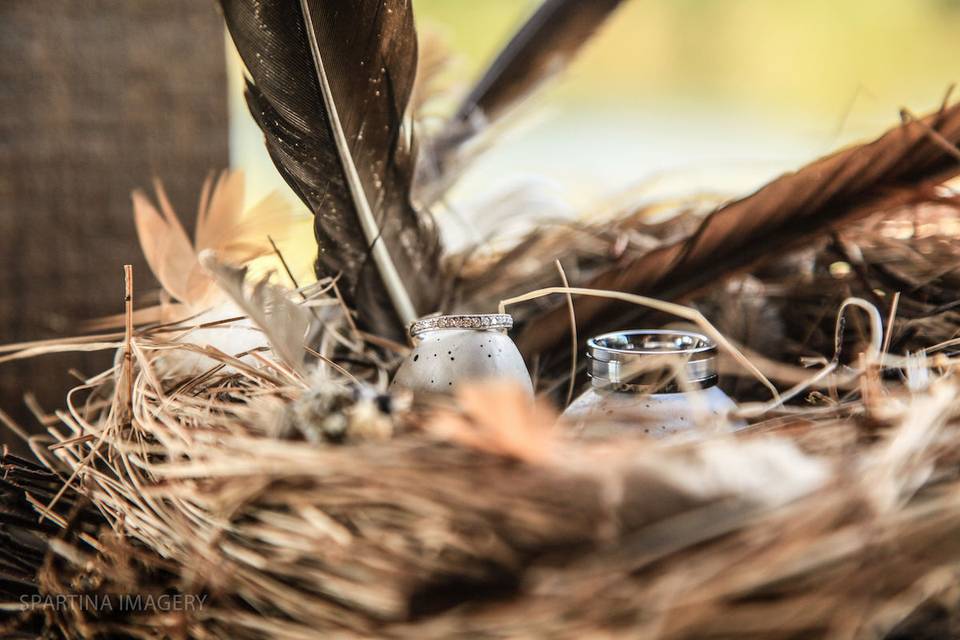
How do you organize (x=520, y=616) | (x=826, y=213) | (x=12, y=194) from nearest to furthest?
(x=520, y=616)
(x=826, y=213)
(x=12, y=194)

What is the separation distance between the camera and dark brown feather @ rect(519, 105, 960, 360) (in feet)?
2.04

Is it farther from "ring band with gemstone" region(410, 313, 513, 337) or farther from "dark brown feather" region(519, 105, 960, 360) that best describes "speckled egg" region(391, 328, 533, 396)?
"dark brown feather" region(519, 105, 960, 360)

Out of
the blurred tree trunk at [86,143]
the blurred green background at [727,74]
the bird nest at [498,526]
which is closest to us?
the bird nest at [498,526]

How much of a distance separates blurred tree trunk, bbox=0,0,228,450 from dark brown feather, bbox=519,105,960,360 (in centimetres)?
56

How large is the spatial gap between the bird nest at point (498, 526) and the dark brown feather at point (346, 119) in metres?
0.19

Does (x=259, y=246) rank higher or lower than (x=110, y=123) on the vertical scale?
lower

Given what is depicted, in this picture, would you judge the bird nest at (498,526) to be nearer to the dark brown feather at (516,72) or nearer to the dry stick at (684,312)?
the dry stick at (684,312)

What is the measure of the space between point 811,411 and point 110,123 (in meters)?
0.88

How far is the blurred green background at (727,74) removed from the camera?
192 cm

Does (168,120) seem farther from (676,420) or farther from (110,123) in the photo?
(676,420)

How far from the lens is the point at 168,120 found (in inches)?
36.8

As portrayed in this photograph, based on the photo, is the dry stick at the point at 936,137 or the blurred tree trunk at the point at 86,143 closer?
the dry stick at the point at 936,137

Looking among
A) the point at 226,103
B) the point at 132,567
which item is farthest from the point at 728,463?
the point at 226,103

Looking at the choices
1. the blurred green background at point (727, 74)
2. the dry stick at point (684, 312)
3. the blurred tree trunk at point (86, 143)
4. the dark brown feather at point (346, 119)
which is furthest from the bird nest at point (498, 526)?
the blurred green background at point (727, 74)
